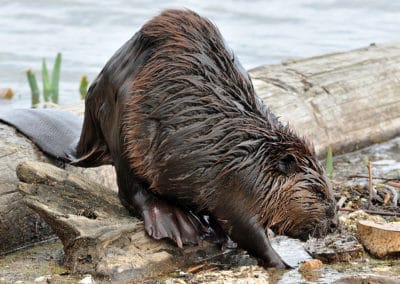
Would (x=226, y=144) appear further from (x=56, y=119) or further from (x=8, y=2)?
(x=8, y=2)

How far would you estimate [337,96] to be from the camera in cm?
639

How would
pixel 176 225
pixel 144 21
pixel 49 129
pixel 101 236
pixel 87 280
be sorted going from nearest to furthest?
pixel 87 280 → pixel 101 236 → pixel 176 225 → pixel 49 129 → pixel 144 21

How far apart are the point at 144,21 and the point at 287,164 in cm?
684

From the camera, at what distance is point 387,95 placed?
6609mm

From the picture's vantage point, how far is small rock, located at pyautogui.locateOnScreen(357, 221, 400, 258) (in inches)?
173

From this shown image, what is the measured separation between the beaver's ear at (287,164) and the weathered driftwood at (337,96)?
5.27 ft

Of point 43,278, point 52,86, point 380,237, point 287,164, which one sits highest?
point 287,164

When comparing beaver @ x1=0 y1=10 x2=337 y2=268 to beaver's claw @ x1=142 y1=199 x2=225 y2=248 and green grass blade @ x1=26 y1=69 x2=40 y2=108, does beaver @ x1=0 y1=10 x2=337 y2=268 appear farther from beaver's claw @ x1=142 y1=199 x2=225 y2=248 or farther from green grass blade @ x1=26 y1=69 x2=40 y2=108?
green grass blade @ x1=26 y1=69 x2=40 y2=108

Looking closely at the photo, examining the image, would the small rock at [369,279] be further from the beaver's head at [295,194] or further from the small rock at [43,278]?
the small rock at [43,278]

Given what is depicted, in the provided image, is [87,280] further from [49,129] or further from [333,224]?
[49,129]

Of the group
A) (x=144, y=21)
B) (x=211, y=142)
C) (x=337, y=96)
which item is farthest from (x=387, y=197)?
(x=144, y=21)

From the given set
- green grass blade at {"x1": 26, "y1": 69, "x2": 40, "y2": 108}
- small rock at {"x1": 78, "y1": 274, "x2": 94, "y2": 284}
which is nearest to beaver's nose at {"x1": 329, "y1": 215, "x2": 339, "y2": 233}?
small rock at {"x1": 78, "y1": 274, "x2": 94, "y2": 284}

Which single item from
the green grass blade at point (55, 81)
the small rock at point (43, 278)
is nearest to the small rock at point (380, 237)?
the small rock at point (43, 278)

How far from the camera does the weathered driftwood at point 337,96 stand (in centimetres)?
613
